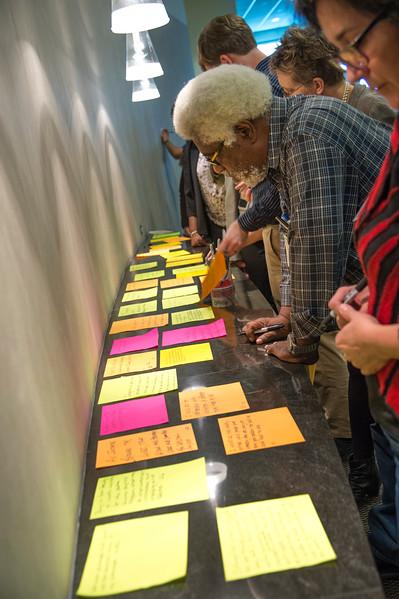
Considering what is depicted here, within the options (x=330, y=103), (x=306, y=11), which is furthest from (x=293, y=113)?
(x=306, y=11)

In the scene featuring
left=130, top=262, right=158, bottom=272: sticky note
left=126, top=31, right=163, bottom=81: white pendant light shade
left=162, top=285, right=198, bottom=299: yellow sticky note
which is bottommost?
left=130, top=262, right=158, bottom=272: sticky note

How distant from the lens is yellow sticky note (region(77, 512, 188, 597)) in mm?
796

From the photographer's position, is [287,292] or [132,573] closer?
[132,573]

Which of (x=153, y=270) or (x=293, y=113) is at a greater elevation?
(x=293, y=113)

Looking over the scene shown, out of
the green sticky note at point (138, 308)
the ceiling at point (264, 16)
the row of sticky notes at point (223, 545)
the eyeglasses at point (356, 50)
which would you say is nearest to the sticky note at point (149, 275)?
the green sticky note at point (138, 308)

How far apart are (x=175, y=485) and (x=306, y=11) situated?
2.93ft

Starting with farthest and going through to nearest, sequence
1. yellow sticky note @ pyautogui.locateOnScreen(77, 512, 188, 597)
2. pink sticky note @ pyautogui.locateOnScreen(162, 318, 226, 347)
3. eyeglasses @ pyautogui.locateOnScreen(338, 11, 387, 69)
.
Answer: pink sticky note @ pyautogui.locateOnScreen(162, 318, 226, 347) → yellow sticky note @ pyautogui.locateOnScreen(77, 512, 188, 597) → eyeglasses @ pyautogui.locateOnScreen(338, 11, 387, 69)

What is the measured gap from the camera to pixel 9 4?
128cm

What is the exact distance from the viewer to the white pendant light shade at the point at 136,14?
2.25m

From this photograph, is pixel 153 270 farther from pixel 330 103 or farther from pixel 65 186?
pixel 330 103

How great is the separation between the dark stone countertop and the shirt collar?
0.59m

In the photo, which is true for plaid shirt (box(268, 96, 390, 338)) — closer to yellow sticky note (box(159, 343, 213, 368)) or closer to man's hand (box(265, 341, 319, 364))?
man's hand (box(265, 341, 319, 364))

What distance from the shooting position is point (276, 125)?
136 cm

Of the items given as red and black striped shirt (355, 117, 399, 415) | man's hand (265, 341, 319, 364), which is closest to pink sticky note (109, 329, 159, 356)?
man's hand (265, 341, 319, 364)
